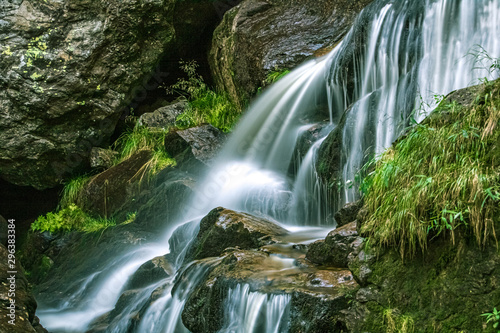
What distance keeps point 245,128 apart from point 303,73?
3.90 ft

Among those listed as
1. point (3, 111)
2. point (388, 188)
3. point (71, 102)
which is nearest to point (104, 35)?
point (71, 102)

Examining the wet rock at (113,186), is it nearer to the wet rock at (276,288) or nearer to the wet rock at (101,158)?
the wet rock at (101,158)

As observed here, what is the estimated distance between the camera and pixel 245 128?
761cm

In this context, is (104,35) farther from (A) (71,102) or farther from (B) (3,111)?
(B) (3,111)

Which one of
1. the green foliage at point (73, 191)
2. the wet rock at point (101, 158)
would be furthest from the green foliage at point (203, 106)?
the green foliage at point (73, 191)

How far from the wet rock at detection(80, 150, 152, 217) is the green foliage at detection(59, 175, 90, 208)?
0.13 metres

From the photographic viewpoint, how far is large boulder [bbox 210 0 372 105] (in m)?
Answer: 8.02

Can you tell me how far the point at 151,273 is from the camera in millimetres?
5418

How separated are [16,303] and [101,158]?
4.78 m

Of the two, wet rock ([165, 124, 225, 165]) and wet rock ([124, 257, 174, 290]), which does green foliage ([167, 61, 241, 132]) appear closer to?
wet rock ([165, 124, 225, 165])

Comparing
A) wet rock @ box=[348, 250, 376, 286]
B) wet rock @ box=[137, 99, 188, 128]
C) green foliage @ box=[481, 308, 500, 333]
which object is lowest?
green foliage @ box=[481, 308, 500, 333]

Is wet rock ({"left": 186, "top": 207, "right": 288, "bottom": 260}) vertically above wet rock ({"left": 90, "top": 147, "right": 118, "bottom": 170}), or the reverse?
wet rock ({"left": 90, "top": 147, "right": 118, "bottom": 170})

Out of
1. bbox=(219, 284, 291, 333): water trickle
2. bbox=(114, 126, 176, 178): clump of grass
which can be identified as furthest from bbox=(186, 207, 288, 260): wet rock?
bbox=(114, 126, 176, 178): clump of grass

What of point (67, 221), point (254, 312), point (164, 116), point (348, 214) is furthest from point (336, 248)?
point (164, 116)
